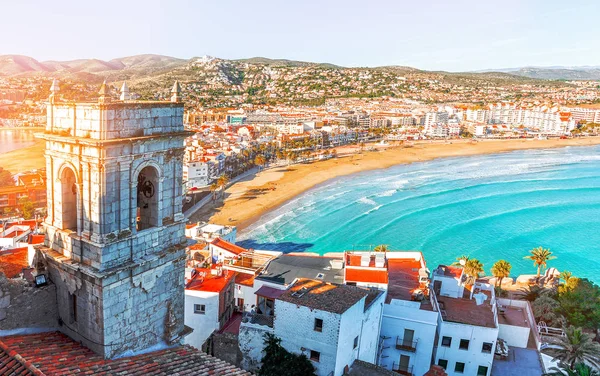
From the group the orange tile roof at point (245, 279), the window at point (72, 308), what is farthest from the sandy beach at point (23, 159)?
the window at point (72, 308)

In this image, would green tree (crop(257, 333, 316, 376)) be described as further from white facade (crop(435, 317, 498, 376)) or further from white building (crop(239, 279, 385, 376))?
white facade (crop(435, 317, 498, 376))

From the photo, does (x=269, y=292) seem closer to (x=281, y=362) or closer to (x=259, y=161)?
(x=281, y=362)

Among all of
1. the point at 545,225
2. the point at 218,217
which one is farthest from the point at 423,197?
the point at 218,217

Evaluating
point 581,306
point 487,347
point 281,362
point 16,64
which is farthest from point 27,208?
point 16,64

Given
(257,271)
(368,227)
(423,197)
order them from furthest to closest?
(423,197) → (368,227) → (257,271)

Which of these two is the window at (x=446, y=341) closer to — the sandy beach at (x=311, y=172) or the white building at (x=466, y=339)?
the white building at (x=466, y=339)

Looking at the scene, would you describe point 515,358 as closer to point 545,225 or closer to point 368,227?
point 368,227
